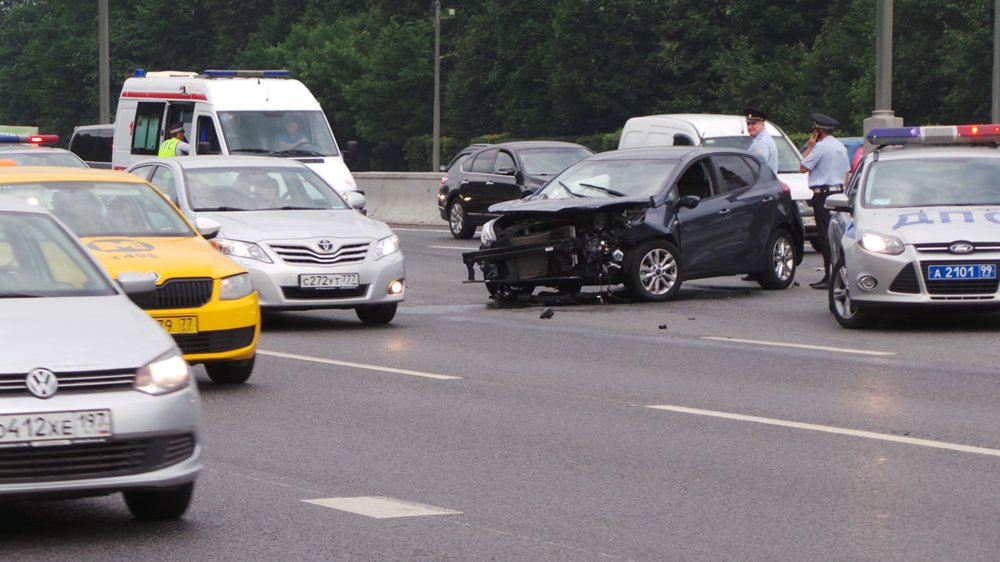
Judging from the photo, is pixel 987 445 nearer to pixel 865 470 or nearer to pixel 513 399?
pixel 865 470

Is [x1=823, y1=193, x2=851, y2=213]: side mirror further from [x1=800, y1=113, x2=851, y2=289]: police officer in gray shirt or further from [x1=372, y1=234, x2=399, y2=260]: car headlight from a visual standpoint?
[x1=372, y1=234, x2=399, y2=260]: car headlight

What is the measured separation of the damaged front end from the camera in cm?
1788

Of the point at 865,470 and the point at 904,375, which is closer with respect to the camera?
the point at 865,470

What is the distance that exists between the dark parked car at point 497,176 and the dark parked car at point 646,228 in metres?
9.86

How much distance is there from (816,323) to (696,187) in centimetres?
315

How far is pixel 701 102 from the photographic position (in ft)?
245

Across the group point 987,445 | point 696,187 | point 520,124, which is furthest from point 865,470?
point 520,124

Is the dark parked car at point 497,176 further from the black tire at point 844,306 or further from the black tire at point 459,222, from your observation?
the black tire at point 844,306

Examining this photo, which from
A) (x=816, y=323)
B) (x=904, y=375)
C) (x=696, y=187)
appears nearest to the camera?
(x=904, y=375)

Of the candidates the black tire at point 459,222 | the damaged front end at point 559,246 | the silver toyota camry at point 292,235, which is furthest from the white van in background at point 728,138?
the silver toyota camry at point 292,235

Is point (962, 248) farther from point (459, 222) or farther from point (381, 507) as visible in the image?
point (459, 222)

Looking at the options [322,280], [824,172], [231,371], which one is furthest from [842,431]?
[824,172]

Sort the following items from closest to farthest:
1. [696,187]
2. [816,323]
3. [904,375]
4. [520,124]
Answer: [904,375] < [816,323] < [696,187] < [520,124]

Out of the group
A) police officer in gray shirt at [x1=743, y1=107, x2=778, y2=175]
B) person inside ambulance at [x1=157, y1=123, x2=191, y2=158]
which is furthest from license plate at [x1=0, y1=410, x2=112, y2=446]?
person inside ambulance at [x1=157, y1=123, x2=191, y2=158]
